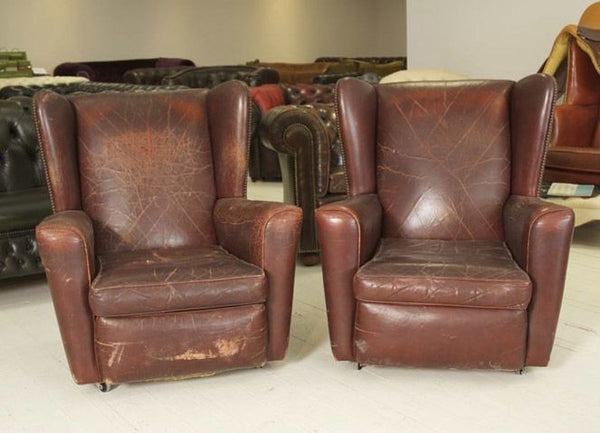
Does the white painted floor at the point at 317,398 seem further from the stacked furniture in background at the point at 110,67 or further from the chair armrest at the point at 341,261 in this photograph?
the stacked furniture in background at the point at 110,67

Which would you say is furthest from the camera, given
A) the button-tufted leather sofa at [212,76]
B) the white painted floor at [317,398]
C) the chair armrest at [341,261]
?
the button-tufted leather sofa at [212,76]

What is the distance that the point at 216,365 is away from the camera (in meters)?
2.52

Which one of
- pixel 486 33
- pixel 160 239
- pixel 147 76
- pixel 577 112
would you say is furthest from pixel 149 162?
pixel 147 76

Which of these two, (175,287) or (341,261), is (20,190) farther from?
(341,261)

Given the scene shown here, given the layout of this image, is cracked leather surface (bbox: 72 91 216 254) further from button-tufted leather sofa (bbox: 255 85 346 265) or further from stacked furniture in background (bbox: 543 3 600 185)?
stacked furniture in background (bbox: 543 3 600 185)

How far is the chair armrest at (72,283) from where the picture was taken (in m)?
2.38

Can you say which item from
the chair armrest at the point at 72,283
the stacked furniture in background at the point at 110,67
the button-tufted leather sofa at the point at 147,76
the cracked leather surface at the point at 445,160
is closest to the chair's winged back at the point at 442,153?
the cracked leather surface at the point at 445,160

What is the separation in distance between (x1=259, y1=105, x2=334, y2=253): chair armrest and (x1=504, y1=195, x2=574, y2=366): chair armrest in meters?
1.46

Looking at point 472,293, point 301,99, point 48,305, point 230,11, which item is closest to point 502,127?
point 472,293

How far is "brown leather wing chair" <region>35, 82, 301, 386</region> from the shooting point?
7.97 feet

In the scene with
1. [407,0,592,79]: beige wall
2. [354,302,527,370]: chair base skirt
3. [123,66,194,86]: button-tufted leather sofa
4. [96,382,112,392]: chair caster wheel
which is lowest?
[96,382,112,392]: chair caster wheel

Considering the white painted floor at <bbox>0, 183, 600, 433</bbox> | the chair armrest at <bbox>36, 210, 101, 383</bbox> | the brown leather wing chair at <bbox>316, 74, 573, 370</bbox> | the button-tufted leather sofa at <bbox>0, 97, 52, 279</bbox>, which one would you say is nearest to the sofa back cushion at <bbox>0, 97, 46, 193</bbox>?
the button-tufted leather sofa at <bbox>0, 97, 52, 279</bbox>

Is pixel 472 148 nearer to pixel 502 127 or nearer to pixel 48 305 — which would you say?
pixel 502 127

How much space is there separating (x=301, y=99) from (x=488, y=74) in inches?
69.0
